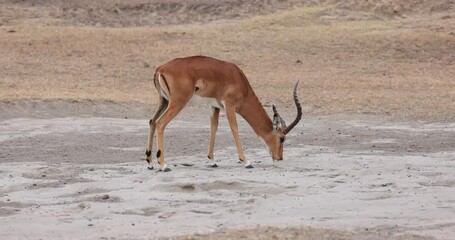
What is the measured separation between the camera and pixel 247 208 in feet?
31.3

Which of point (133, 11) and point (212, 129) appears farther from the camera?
point (133, 11)

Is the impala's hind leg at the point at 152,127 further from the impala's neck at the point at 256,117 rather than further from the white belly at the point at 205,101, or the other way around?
the impala's neck at the point at 256,117

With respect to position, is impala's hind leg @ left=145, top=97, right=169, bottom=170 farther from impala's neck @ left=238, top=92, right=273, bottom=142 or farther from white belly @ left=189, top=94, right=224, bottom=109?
impala's neck @ left=238, top=92, right=273, bottom=142

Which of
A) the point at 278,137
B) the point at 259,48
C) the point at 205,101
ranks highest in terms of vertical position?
the point at 205,101

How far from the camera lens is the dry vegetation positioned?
19.9m

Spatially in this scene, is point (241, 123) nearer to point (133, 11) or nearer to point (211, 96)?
point (211, 96)

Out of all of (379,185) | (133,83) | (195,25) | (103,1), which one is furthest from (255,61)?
(379,185)

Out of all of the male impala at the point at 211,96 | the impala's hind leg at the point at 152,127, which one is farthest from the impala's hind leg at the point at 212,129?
the impala's hind leg at the point at 152,127

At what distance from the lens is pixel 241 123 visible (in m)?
17.0

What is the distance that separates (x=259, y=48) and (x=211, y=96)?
1413cm

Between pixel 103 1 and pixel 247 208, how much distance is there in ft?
84.5

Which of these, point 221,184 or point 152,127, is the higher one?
point 152,127

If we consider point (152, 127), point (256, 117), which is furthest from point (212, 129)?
point (152, 127)

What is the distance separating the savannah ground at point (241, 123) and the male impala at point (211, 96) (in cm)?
34
